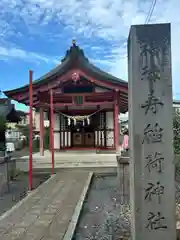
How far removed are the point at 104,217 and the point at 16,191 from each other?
386 cm

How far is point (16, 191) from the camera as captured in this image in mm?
8422

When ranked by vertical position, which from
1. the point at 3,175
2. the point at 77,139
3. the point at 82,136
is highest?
the point at 82,136

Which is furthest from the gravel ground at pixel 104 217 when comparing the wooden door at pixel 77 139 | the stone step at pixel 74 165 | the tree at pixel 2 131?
the wooden door at pixel 77 139

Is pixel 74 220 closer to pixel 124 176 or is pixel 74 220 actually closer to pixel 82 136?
pixel 124 176

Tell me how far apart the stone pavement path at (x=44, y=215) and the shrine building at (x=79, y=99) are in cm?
451

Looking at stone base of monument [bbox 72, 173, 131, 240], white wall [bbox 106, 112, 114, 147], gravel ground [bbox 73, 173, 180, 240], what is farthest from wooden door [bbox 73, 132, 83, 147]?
gravel ground [bbox 73, 173, 180, 240]

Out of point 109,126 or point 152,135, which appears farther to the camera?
point 109,126

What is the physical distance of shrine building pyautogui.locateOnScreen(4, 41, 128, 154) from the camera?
1421cm

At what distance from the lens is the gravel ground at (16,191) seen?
6.94m

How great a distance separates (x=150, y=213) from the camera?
11.1 feet

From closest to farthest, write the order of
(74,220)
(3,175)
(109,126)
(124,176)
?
(74,220)
(124,176)
(3,175)
(109,126)

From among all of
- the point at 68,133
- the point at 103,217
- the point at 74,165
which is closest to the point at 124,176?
the point at 103,217

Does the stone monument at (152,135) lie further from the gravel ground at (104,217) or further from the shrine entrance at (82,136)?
the shrine entrance at (82,136)

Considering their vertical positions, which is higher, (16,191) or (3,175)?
(3,175)
